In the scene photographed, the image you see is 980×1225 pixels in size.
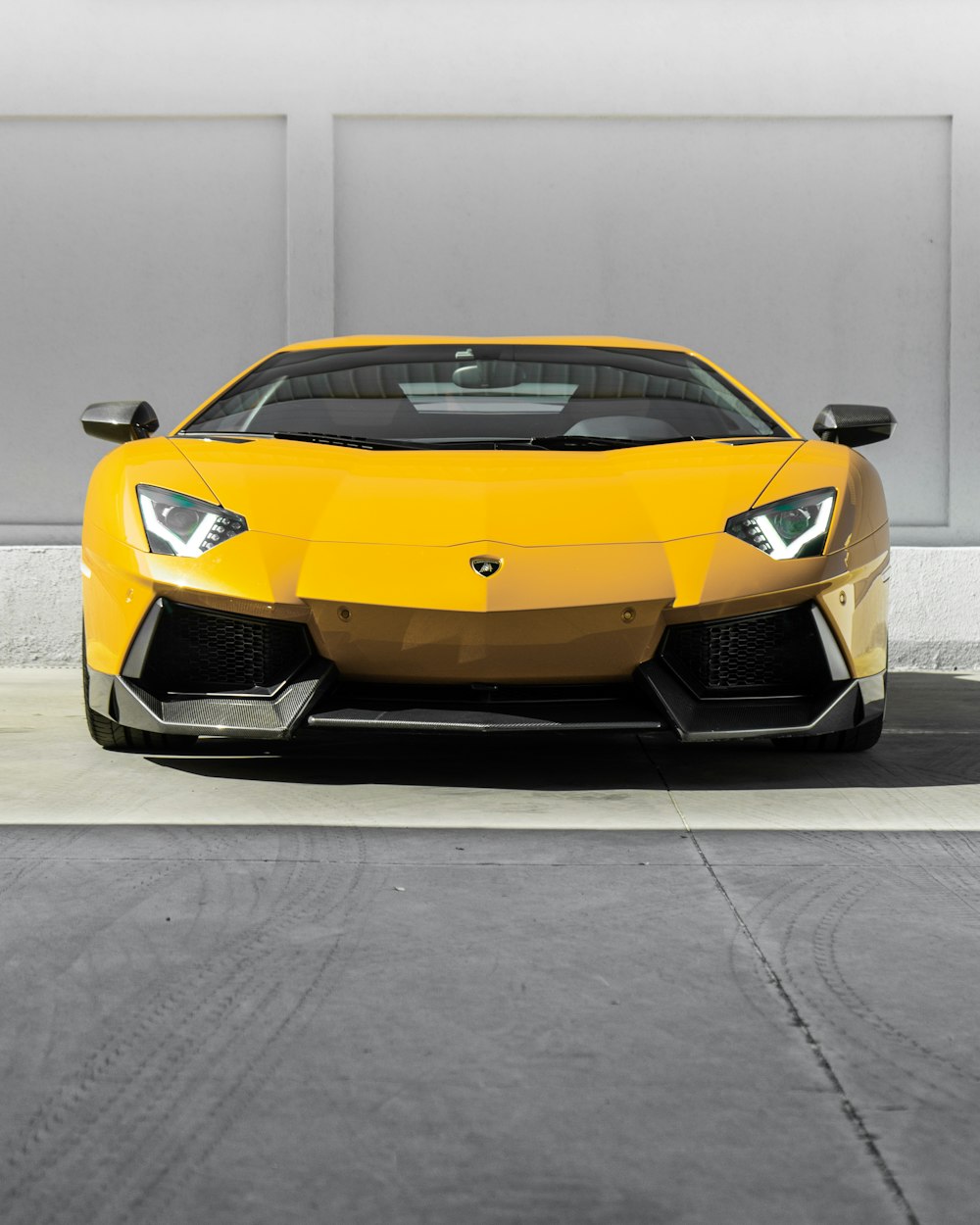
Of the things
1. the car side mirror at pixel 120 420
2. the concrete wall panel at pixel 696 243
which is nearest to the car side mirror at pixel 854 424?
the car side mirror at pixel 120 420

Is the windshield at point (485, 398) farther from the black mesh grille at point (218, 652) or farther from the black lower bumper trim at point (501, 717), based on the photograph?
the black lower bumper trim at point (501, 717)

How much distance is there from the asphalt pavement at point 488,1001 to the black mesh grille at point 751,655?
288 mm

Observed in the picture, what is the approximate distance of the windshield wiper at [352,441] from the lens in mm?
4172

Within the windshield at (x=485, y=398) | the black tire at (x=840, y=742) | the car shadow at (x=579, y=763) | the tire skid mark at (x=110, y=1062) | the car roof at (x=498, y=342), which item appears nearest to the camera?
the tire skid mark at (x=110, y=1062)

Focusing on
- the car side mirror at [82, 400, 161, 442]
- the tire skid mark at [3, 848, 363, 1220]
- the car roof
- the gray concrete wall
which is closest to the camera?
the tire skid mark at [3, 848, 363, 1220]

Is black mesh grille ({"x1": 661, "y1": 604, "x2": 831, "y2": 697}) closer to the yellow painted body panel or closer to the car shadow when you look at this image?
the yellow painted body panel

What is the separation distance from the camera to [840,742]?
4434 millimetres

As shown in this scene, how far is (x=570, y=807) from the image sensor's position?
3711 millimetres

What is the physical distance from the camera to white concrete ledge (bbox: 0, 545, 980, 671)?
7805 millimetres

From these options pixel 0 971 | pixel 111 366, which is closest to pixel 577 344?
pixel 0 971

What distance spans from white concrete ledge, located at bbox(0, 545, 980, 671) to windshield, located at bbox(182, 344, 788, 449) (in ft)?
10.3

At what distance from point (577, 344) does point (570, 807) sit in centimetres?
199

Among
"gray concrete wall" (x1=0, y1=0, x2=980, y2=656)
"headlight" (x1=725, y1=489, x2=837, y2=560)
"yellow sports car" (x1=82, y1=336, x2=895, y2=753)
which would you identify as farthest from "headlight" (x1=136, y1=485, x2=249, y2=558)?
"gray concrete wall" (x1=0, y1=0, x2=980, y2=656)

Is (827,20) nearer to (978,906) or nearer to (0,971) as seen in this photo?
(978,906)
